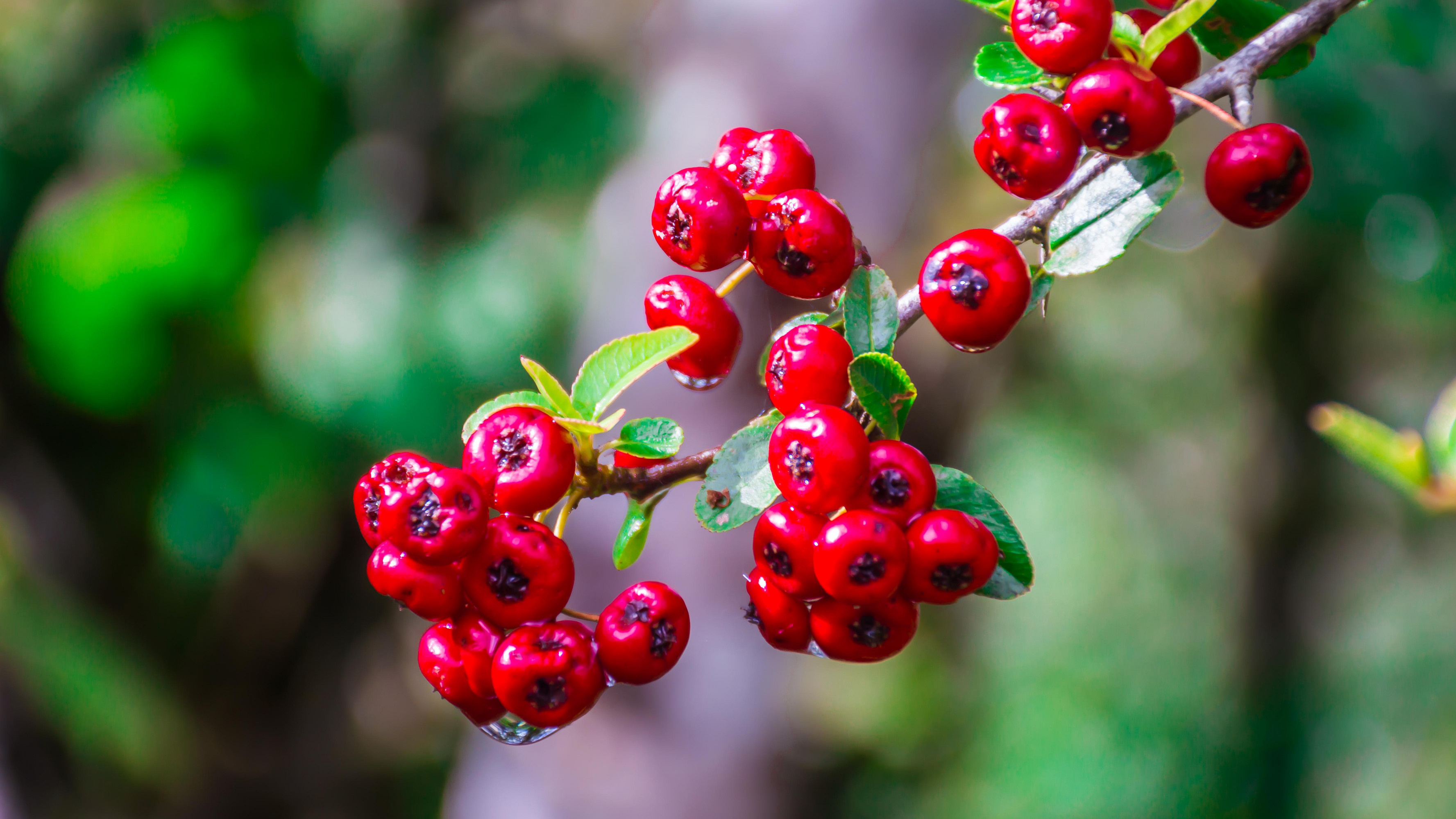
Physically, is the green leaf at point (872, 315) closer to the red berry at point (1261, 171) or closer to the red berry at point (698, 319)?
the red berry at point (698, 319)

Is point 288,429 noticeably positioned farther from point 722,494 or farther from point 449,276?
point 722,494

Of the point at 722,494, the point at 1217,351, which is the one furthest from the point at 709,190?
the point at 1217,351

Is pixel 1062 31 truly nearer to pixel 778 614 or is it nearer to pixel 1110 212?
pixel 1110 212

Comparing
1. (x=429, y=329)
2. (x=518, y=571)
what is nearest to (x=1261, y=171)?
(x=518, y=571)

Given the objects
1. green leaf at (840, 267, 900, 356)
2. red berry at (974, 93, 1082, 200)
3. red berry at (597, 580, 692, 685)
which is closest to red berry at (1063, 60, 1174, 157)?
red berry at (974, 93, 1082, 200)

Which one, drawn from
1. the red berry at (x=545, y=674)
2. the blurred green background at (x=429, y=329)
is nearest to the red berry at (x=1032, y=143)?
the red berry at (x=545, y=674)

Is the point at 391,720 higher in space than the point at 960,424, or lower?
lower

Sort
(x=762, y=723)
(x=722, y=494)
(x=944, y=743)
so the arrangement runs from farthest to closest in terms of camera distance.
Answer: (x=944, y=743) < (x=762, y=723) < (x=722, y=494)
